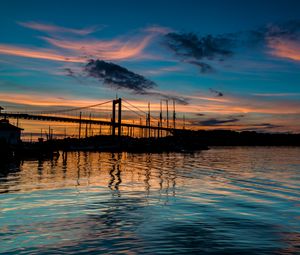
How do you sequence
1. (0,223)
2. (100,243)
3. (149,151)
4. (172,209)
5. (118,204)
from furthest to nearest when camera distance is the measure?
(149,151) < (118,204) < (172,209) < (0,223) < (100,243)

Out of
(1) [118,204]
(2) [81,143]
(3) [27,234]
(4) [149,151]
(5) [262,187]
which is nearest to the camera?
(3) [27,234]

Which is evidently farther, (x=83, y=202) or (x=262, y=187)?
(x=262, y=187)

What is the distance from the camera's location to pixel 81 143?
13625cm

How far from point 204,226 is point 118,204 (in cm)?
611

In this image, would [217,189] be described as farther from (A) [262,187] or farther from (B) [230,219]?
(B) [230,219]

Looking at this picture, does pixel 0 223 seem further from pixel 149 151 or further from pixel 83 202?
pixel 149 151

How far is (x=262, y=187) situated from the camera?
26.6m

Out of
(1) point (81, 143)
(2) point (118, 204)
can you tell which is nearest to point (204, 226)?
(2) point (118, 204)

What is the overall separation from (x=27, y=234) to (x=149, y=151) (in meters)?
92.6

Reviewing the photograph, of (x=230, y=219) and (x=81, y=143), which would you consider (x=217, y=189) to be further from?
(x=81, y=143)

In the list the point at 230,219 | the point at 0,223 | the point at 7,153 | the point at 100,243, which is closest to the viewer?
the point at 100,243

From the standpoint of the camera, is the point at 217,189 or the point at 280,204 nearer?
the point at 280,204

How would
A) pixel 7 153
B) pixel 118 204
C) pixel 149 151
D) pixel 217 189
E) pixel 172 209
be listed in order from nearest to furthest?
pixel 172 209 → pixel 118 204 → pixel 217 189 → pixel 7 153 → pixel 149 151

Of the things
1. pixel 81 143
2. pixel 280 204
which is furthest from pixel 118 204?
pixel 81 143
